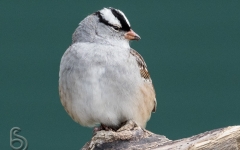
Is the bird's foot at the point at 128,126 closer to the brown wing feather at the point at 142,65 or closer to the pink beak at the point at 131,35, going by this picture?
the brown wing feather at the point at 142,65

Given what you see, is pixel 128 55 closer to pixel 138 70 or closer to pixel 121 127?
pixel 138 70

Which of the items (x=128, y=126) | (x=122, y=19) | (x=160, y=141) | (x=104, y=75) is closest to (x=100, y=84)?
(x=104, y=75)

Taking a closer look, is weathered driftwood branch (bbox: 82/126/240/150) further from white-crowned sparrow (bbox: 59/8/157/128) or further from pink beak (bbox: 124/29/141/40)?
pink beak (bbox: 124/29/141/40)

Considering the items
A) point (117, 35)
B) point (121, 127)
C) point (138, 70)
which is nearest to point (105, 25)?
point (117, 35)

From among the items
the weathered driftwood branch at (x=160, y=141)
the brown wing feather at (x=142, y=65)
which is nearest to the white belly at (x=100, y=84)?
the brown wing feather at (x=142, y=65)

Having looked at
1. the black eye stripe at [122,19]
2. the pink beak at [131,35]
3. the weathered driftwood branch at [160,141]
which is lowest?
the weathered driftwood branch at [160,141]

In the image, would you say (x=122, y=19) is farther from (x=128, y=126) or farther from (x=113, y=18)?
(x=128, y=126)

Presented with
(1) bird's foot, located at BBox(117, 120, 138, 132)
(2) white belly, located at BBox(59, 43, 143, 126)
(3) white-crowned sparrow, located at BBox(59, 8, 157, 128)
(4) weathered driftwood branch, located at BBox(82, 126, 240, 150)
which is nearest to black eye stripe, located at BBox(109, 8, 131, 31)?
(3) white-crowned sparrow, located at BBox(59, 8, 157, 128)
